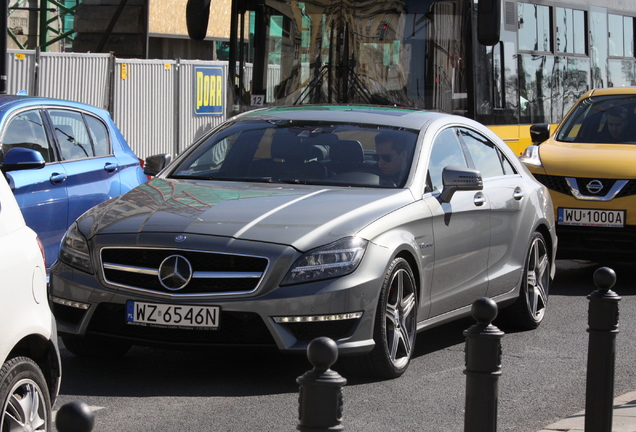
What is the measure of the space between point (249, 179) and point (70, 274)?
1.47 meters

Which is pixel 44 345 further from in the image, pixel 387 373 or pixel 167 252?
pixel 387 373

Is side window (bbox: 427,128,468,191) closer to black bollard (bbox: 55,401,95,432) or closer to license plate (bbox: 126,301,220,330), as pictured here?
license plate (bbox: 126,301,220,330)

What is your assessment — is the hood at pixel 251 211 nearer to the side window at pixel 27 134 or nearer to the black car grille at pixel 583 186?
the side window at pixel 27 134

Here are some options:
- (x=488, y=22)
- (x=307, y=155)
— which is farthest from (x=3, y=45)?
(x=307, y=155)

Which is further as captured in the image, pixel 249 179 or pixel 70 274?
pixel 249 179

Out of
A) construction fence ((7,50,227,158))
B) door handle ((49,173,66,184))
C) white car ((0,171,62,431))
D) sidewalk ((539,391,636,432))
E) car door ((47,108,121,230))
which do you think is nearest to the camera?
white car ((0,171,62,431))

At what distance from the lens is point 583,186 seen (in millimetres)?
11188

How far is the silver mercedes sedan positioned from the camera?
20.6ft

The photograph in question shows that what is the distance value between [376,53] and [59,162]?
5022mm

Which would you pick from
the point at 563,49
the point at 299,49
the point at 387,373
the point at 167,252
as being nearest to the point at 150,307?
the point at 167,252

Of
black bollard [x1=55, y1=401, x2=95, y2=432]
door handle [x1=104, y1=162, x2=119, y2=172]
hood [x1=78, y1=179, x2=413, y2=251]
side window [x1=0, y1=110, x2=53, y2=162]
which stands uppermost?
side window [x1=0, y1=110, x2=53, y2=162]

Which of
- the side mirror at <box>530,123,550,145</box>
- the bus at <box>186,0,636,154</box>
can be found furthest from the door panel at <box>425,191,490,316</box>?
the bus at <box>186,0,636,154</box>

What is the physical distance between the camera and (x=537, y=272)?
8.95m

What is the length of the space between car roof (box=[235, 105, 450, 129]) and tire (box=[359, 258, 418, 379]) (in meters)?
1.49
